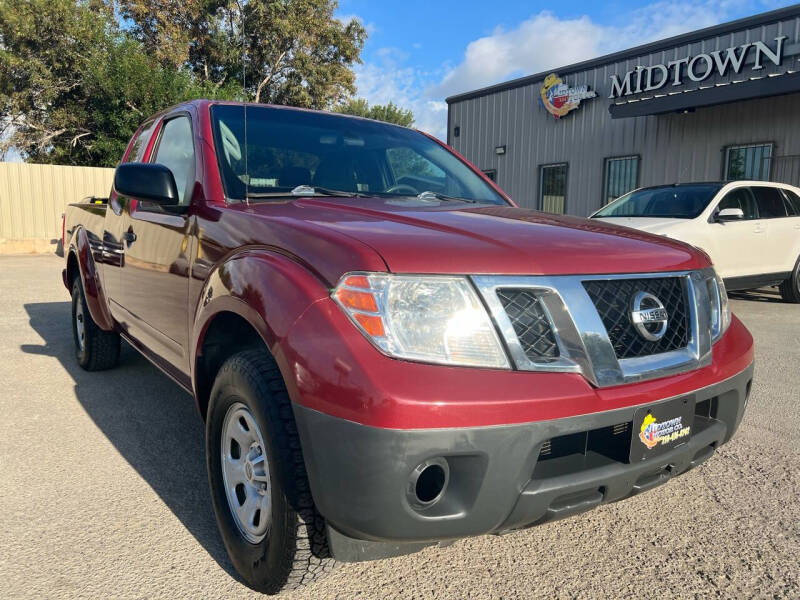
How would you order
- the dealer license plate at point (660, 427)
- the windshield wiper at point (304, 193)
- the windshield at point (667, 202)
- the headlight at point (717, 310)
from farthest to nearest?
the windshield at point (667, 202) → the windshield wiper at point (304, 193) → the headlight at point (717, 310) → the dealer license plate at point (660, 427)

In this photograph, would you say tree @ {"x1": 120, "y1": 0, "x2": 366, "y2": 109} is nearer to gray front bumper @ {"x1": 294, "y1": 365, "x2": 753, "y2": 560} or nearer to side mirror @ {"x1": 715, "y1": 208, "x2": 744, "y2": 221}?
side mirror @ {"x1": 715, "y1": 208, "x2": 744, "y2": 221}

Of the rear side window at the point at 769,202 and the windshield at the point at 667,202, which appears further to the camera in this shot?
the rear side window at the point at 769,202

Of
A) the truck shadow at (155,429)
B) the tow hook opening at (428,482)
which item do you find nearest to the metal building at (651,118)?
the truck shadow at (155,429)

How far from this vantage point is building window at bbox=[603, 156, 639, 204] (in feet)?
45.5

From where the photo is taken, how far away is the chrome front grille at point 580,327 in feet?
5.61

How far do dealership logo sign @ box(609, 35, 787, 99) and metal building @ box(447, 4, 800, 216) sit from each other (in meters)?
0.02

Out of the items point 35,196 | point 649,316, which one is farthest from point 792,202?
point 35,196

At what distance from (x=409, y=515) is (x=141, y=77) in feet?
72.7

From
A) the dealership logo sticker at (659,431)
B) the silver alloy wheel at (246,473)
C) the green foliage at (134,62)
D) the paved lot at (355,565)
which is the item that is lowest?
the paved lot at (355,565)

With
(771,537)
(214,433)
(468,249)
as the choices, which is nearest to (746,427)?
(771,537)

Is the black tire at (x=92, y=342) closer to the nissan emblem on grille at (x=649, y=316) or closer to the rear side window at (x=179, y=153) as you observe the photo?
the rear side window at (x=179, y=153)

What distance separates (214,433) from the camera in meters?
2.21

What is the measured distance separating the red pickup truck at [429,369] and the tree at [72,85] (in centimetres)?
2074

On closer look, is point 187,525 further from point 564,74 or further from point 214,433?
point 564,74
